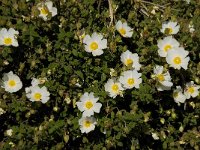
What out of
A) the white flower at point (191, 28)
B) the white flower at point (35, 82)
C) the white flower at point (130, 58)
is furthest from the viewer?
the white flower at point (191, 28)

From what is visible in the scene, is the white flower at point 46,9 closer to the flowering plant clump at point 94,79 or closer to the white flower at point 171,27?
the flowering plant clump at point 94,79

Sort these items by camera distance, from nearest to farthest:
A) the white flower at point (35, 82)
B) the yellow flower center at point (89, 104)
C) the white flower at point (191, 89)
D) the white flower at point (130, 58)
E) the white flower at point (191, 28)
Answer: the yellow flower center at point (89, 104), the white flower at point (35, 82), the white flower at point (130, 58), the white flower at point (191, 89), the white flower at point (191, 28)

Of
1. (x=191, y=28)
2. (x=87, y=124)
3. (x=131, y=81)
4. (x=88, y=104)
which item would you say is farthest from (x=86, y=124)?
(x=191, y=28)

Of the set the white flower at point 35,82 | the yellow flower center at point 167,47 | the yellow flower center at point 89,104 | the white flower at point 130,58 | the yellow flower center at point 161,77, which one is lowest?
the yellow flower center at point 89,104

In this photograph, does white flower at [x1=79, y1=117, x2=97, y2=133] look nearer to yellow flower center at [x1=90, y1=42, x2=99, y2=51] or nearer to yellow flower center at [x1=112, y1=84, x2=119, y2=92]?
yellow flower center at [x1=112, y1=84, x2=119, y2=92]

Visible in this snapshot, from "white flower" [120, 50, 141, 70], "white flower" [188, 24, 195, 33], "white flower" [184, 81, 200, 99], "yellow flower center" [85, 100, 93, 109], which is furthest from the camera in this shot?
"white flower" [188, 24, 195, 33]

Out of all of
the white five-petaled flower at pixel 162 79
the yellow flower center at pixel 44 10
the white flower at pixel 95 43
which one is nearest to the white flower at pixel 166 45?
the white five-petaled flower at pixel 162 79

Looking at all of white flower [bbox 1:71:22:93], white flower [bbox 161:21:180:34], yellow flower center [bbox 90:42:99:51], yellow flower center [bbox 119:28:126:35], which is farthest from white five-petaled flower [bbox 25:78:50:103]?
white flower [bbox 161:21:180:34]
